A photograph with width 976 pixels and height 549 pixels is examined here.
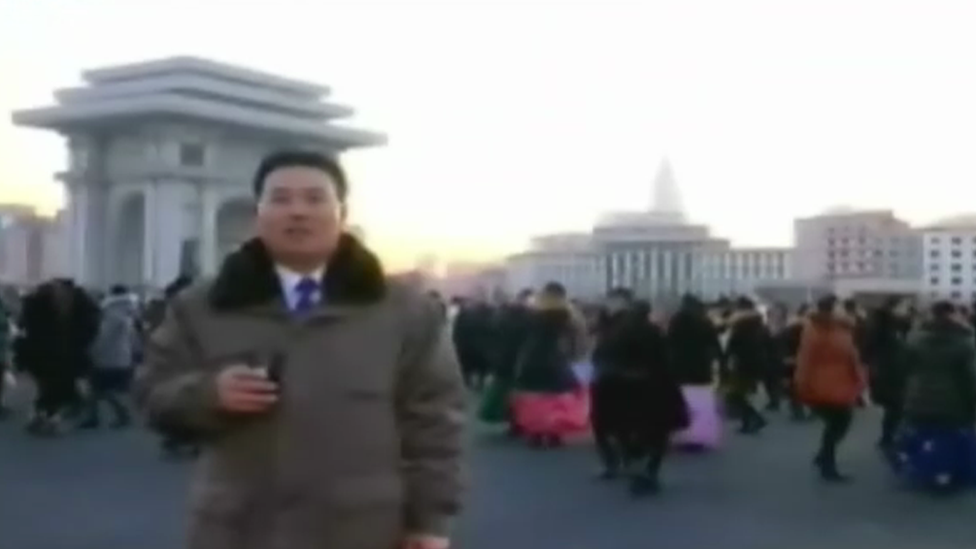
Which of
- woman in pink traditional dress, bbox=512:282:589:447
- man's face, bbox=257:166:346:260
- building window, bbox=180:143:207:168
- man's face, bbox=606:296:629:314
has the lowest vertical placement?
woman in pink traditional dress, bbox=512:282:589:447

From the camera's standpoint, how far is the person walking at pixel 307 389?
2.82 metres

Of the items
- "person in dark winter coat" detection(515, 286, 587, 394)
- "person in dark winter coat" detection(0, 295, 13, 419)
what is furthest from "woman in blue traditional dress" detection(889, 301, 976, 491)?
"person in dark winter coat" detection(0, 295, 13, 419)

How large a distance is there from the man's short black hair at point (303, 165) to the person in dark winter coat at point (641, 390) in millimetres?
8158

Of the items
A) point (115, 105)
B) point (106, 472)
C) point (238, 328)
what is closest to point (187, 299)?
point (238, 328)

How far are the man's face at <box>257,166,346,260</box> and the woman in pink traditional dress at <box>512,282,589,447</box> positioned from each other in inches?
424

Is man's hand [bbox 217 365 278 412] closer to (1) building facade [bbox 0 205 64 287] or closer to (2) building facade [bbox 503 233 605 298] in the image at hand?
(1) building facade [bbox 0 205 64 287]

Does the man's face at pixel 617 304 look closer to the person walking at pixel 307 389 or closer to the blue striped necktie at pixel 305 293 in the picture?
the person walking at pixel 307 389

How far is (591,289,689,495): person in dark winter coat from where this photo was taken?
36.4 ft

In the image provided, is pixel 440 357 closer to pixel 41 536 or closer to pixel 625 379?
pixel 41 536

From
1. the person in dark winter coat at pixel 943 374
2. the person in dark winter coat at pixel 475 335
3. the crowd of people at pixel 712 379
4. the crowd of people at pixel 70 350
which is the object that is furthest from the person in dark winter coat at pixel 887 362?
the crowd of people at pixel 70 350

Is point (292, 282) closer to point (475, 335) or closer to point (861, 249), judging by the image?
point (475, 335)

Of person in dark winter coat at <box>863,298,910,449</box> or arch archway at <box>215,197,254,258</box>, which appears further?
arch archway at <box>215,197,254,258</box>

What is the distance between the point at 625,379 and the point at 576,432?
3588 mm

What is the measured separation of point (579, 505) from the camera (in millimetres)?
10016
